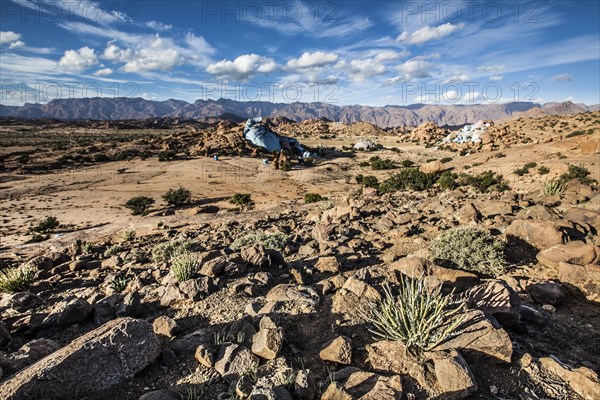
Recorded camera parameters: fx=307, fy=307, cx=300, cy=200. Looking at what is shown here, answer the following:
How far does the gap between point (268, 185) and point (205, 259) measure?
18.3m

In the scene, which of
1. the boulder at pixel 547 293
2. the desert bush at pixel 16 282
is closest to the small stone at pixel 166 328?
the desert bush at pixel 16 282

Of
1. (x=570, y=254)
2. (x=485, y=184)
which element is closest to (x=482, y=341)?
(x=570, y=254)

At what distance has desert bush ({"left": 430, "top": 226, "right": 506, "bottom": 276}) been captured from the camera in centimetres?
516

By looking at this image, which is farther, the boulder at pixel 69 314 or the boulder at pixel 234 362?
the boulder at pixel 69 314

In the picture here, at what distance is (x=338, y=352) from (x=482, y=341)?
1.32m

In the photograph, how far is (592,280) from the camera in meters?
4.48

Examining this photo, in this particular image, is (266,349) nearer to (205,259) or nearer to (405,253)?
(205,259)

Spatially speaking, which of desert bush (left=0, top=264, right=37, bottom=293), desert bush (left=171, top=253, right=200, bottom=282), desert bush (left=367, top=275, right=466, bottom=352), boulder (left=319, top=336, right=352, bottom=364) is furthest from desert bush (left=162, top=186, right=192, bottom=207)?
desert bush (left=367, top=275, right=466, bottom=352)

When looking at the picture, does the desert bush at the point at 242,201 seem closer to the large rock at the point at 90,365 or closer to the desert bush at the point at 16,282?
the desert bush at the point at 16,282

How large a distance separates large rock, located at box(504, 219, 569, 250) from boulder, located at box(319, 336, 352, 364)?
5.07m

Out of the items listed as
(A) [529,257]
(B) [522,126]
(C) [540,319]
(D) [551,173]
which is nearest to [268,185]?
(D) [551,173]

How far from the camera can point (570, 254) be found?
510 centimetres

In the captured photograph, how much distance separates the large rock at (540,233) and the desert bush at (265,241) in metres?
4.93

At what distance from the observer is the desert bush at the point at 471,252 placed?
5.16 m
